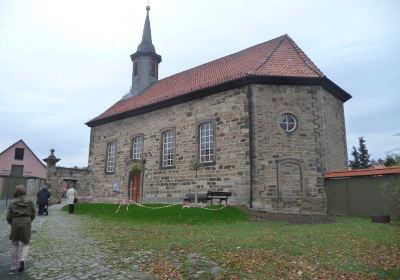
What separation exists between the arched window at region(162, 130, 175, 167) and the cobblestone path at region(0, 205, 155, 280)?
10181mm

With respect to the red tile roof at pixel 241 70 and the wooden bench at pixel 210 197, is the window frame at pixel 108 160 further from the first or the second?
the wooden bench at pixel 210 197

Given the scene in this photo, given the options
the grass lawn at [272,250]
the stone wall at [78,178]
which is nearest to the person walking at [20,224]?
the grass lawn at [272,250]

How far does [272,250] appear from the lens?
7.19 meters

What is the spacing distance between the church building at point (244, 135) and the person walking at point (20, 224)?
34.9 ft

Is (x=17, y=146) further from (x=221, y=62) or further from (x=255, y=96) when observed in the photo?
(x=255, y=96)

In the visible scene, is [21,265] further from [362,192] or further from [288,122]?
[288,122]

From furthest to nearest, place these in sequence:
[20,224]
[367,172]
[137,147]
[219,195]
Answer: [137,147] < [219,195] < [367,172] < [20,224]

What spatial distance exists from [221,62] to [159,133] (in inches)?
243

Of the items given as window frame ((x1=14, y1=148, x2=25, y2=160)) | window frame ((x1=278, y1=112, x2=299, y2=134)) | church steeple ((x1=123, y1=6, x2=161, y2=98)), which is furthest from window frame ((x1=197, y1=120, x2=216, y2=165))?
window frame ((x1=14, y1=148, x2=25, y2=160))

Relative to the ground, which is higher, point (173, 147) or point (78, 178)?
point (173, 147)

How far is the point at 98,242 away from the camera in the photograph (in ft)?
27.4

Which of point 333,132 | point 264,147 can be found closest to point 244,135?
point 264,147

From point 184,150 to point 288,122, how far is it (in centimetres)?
557

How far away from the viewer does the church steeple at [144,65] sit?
28375 millimetres
